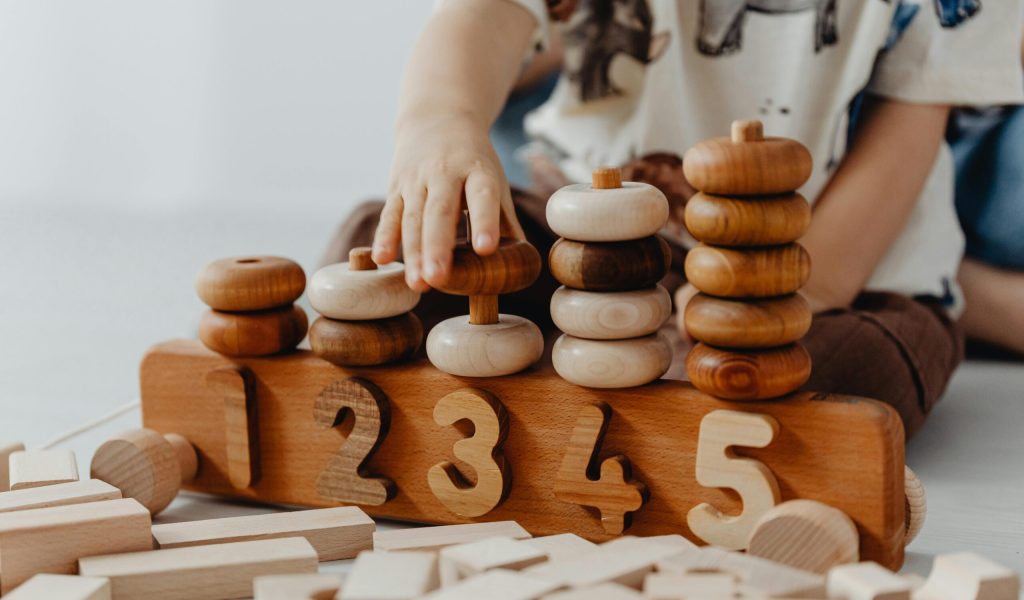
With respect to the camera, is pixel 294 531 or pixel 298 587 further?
pixel 294 531

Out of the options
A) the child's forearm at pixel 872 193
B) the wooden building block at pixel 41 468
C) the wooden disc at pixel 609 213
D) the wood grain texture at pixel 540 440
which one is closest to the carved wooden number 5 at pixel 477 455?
the wood grain texture at pixel 540 440

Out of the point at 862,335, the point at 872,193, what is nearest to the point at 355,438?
the point at 862,335

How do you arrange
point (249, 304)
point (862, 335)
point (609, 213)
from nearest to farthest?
point (609, 213)
point (249, 304)
point (862, 335)

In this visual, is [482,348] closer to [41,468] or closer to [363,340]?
[363,340]

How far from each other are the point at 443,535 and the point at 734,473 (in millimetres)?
174

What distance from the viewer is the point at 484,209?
700 millimetres

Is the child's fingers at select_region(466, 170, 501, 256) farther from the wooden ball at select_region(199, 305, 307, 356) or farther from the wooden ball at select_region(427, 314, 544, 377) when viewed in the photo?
the wooden ball at select_region(199, 305, 307, 356)

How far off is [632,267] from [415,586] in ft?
0.75

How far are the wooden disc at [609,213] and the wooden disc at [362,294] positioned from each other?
12cm

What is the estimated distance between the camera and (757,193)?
62 centimetres

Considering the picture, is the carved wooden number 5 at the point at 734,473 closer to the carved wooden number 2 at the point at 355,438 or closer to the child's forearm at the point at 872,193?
the carved wooden number 2 at the point at 355,438

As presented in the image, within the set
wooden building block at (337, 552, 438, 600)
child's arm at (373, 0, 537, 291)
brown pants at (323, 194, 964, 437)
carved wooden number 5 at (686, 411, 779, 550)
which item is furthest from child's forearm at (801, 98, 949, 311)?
wooden building block at (337, 552, 438, 600)

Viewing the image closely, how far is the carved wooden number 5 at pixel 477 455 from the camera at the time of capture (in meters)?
0.70

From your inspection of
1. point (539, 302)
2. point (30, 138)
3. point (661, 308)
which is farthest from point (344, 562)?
point (30, 138)
